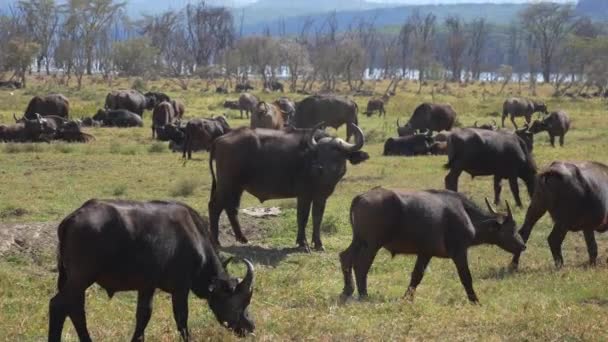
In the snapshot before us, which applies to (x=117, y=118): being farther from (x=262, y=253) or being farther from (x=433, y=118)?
(x=262, y=253)

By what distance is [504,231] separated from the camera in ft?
35.3

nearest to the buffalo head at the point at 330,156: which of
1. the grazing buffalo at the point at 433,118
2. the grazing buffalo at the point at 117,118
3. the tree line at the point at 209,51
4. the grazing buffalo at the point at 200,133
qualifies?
the grazing buffalo at the point at 200,133

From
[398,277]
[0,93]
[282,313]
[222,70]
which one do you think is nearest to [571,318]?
[282,313]

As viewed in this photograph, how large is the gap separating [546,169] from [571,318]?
4.12 meters

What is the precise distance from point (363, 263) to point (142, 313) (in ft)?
10.1

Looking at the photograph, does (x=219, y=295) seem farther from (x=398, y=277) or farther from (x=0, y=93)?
(x=0, y=93)

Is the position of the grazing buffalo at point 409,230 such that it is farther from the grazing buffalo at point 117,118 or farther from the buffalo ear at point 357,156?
the grazing buffalo at point 117,118

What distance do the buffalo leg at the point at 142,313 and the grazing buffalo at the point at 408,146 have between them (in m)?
19.0

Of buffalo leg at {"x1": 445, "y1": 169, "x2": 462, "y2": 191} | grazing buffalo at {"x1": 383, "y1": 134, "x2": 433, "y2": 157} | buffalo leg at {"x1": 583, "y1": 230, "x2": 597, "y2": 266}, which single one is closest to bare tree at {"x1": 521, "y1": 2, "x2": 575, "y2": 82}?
grazing buffalo at {"x1": 383, "y1": 134, "x2": 433, "y2": 157}

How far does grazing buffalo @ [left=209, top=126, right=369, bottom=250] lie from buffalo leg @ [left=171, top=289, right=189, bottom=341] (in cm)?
556

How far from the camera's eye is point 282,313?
8.89 m

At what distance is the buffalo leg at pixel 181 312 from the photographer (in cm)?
764

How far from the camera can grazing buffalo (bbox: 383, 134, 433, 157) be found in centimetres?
2630

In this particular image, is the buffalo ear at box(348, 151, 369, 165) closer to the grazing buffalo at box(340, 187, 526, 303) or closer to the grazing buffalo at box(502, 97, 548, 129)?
the grazing buffalo at box(340, 187, 526, 303)
